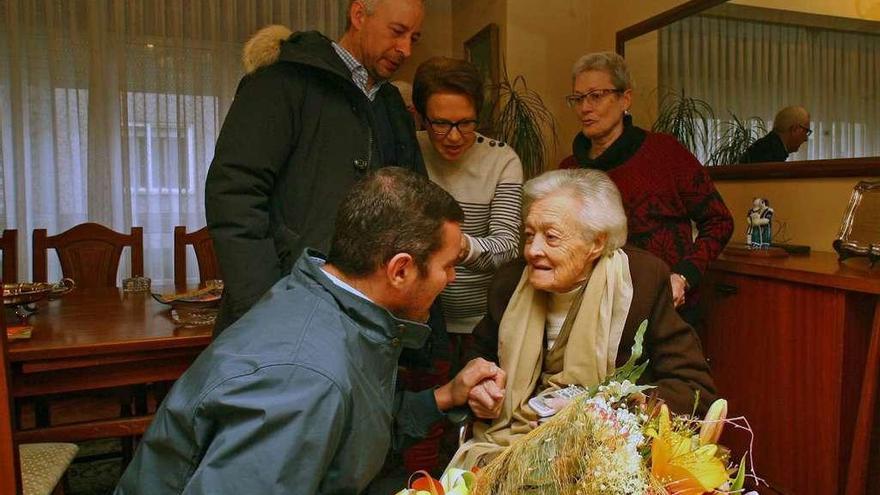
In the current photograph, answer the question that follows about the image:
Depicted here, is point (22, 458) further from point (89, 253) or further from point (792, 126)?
point (792, 126)

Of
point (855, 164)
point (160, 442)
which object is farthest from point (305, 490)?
point (855, 164)

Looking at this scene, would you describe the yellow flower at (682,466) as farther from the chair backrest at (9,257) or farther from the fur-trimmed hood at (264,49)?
the chair backrest at (9,257)

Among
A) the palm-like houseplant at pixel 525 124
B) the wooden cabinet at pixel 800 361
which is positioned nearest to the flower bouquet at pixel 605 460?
the wooden cabinet at pixel 800 361

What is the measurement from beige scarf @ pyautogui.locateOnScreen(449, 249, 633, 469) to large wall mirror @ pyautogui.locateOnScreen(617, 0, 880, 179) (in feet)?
3.81

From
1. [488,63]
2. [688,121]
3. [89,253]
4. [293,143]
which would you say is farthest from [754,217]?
[89,253]

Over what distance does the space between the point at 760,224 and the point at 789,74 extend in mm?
562

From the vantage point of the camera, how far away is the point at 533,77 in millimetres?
3803

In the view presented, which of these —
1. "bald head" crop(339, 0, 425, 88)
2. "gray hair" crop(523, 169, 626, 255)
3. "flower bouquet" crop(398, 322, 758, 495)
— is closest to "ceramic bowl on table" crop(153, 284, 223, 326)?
"bald head" crop(339, 0, 425, 88)

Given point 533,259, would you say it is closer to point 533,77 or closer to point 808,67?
point 808,67

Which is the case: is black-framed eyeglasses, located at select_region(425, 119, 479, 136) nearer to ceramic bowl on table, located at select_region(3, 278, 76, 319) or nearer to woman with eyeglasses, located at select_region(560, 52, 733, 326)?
woman with eyeglasses, located at select_region(560, 52, 733, 326)

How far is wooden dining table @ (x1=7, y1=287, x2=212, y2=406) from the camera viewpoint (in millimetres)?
1876

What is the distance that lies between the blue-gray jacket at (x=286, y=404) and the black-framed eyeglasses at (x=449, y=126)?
2.60 ft

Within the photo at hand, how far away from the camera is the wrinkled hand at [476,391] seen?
141 centimetres

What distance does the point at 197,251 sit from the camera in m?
3.41
